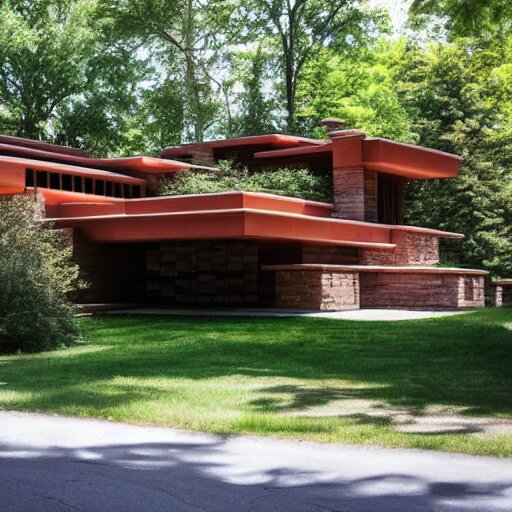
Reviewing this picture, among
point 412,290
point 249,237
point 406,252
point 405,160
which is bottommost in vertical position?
point 412,290

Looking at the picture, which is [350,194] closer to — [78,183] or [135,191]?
[135,191]

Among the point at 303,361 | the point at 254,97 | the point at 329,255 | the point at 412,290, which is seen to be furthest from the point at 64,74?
the point at 303,361

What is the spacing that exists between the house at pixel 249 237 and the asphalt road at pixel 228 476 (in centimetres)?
1464

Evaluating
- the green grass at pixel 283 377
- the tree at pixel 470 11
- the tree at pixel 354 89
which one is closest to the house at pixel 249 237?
the green grass at pixel 283 377

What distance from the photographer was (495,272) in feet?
115

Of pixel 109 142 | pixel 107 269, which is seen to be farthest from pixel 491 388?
pixel 109 142

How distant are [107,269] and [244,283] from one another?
4.01 m

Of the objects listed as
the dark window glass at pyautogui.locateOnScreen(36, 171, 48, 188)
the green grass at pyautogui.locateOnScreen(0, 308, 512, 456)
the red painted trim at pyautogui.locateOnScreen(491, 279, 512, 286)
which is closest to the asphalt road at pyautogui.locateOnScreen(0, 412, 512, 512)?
the green grass at pyautogui.locateOnScreen(0, 308, 512, 456)

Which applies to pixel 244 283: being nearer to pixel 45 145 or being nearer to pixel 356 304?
pixel 356 304

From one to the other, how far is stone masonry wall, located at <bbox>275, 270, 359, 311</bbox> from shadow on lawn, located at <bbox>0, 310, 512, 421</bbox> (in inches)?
116

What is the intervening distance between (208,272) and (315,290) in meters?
3.97

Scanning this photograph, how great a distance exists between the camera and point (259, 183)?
98.5 feet

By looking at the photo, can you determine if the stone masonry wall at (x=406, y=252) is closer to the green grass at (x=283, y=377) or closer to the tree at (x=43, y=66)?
the green grass at (x=283, y=377)

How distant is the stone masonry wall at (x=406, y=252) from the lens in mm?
27078
